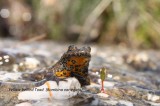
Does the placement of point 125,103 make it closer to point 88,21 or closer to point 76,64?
point 76,64

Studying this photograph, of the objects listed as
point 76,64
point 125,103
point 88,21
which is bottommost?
point 125,103

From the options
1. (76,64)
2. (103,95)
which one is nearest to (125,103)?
(103,95)

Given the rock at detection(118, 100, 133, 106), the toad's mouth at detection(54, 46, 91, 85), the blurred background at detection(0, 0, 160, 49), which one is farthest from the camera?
the blurred background at detection(0, 0, 160, 49)

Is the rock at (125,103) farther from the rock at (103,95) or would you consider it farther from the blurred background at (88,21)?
the blurred background at (88,21)

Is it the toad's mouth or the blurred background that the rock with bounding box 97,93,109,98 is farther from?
the blurred background

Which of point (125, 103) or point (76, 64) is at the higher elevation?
point (76, 64)

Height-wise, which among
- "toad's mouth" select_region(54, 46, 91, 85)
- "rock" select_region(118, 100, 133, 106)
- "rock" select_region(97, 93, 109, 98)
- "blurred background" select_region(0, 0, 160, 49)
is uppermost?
"blurred background" select_region(0, 0, 160, 49)

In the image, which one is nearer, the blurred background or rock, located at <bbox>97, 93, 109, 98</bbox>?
rock, located at <bbox>97, 93, 109, 98</bbox>

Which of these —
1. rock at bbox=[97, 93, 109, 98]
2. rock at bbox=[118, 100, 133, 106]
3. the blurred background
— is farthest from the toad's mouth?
the blurred background

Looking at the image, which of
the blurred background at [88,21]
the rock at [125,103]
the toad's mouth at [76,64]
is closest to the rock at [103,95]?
the rock at [125,103]
